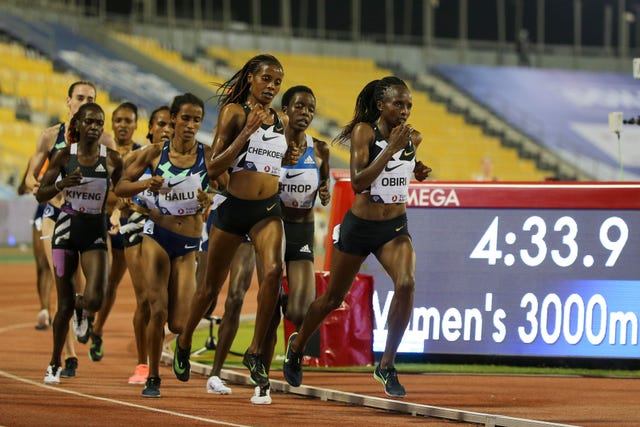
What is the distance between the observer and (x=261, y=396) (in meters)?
9.56

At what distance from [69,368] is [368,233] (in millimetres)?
3304

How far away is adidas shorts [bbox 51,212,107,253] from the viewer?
1089cm

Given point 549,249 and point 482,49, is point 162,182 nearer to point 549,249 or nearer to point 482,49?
point 549,249

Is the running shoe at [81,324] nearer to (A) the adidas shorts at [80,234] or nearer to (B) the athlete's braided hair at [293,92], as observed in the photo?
(A) the adidas shorts at [80,234]

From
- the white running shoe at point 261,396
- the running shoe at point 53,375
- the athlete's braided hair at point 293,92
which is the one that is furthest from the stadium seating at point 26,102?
the white running shoe at point 261,396

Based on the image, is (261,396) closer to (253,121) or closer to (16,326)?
(253,121)

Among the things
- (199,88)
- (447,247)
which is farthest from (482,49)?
(447,247)

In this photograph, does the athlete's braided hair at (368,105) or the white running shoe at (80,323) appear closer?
the athlete's braided hair at (368,105)

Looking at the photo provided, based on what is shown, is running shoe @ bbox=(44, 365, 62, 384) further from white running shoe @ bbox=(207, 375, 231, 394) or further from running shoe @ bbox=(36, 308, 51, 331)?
running shoe @ bbox=(36, 308, 51, 331)

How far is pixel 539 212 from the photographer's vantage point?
12211mm

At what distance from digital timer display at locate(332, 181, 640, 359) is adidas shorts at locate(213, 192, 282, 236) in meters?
3.24

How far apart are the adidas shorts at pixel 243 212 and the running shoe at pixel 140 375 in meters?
2.10

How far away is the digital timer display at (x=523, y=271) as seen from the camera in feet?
39.5

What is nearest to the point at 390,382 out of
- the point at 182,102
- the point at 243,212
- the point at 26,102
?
the point at 243,212
